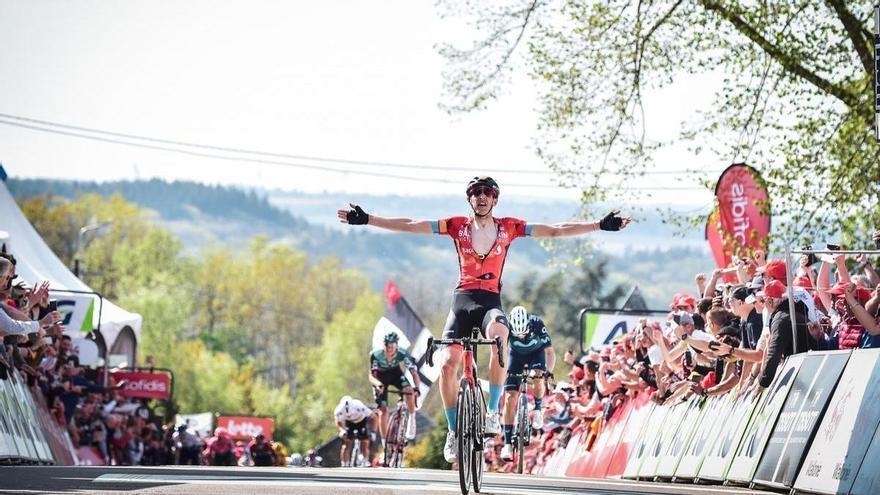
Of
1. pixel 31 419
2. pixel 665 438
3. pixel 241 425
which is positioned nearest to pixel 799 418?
pixel 665 438

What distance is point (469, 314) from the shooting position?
13547mm

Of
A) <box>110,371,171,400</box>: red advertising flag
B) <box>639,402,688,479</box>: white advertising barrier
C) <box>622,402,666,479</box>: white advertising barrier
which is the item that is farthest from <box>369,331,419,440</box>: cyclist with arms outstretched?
<box>110,371,171,400</box>: red advertising flag

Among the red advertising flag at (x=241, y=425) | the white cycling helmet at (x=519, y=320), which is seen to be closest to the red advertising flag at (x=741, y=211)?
the white cycling helmet at (x=519, y=320)

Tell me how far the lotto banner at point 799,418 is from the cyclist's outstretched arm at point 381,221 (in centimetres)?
327

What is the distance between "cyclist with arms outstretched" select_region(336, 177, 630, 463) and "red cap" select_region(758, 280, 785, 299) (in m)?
1.91

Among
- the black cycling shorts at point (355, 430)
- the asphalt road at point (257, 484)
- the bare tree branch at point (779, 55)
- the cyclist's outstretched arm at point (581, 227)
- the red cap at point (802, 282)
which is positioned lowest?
the asphalt road at point (257, 484)

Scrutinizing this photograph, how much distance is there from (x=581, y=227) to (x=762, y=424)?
2356 mm

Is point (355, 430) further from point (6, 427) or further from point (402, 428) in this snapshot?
point (6, 427)

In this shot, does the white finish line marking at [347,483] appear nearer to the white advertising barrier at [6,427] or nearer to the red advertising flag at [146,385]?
the white advertising barrier at [6,427]

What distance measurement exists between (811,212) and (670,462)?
8.44 metres

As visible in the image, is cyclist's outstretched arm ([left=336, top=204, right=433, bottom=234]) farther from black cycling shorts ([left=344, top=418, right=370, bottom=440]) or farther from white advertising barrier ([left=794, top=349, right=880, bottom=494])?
black cycling shorts ([left=344, top=418, right=370, bottom=440])

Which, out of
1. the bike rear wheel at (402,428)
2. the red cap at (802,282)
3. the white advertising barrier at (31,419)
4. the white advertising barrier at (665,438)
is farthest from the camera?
the bike rear wheel at (402,428)

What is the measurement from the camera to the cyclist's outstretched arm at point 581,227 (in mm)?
13844

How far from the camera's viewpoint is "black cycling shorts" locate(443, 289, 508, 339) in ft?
44.3
